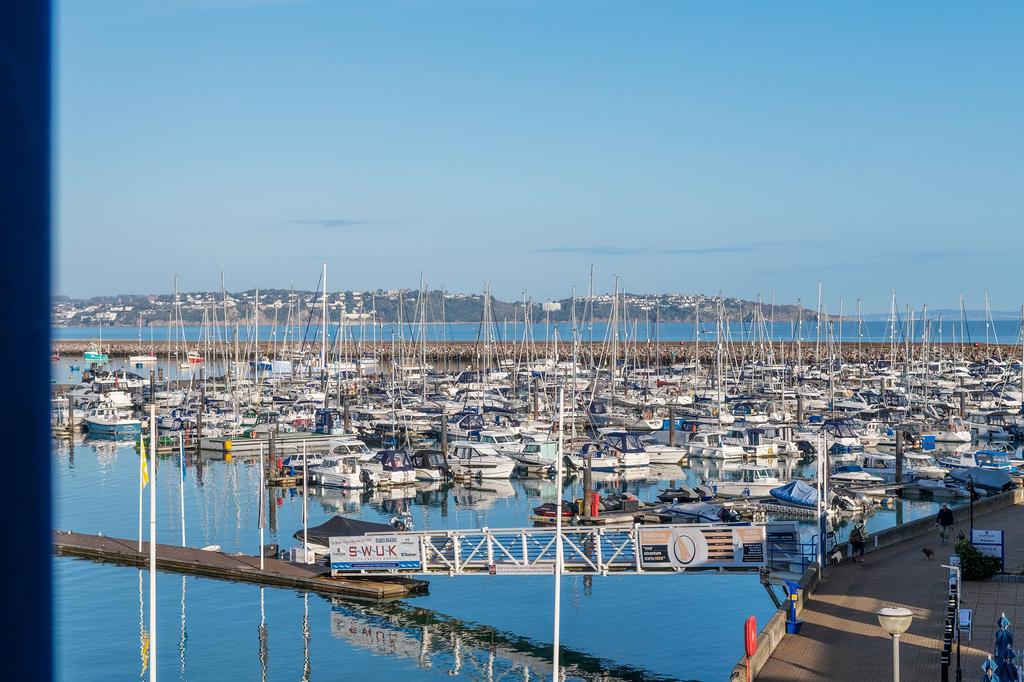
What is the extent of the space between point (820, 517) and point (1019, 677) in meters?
12.0

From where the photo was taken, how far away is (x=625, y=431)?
6669 centimetres

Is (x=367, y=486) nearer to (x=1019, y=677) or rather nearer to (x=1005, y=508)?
(x=1005, y=508)

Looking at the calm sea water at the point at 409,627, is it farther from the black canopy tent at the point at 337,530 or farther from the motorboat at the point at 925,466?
the motorboat at the point at 925,466

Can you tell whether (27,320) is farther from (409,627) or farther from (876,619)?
(409,627)

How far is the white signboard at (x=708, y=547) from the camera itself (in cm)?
2853

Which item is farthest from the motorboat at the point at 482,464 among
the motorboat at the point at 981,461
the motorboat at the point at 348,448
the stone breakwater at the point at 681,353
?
the stone breakwater at the point at 681,353

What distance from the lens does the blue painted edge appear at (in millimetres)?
1272


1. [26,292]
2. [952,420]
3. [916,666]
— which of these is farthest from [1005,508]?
[26,292]

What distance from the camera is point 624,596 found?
3566cm

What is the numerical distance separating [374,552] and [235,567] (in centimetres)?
562

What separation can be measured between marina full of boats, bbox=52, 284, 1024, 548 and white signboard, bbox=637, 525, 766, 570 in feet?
16.0

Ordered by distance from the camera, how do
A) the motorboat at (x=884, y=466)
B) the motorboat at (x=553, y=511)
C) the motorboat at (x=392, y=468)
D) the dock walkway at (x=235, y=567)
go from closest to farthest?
the dock walkway at (x=235, y=567) → the motorboat at (x=553, y=511) → the motorboat at (x=884, y=466) → the motorboat at (x=392, y=468)

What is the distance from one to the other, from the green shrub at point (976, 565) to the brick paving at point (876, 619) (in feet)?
0.84

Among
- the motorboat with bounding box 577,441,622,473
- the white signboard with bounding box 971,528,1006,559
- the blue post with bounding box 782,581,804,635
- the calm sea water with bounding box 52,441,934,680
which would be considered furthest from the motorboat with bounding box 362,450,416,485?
the blue post with bounding box 782,581,804,635
